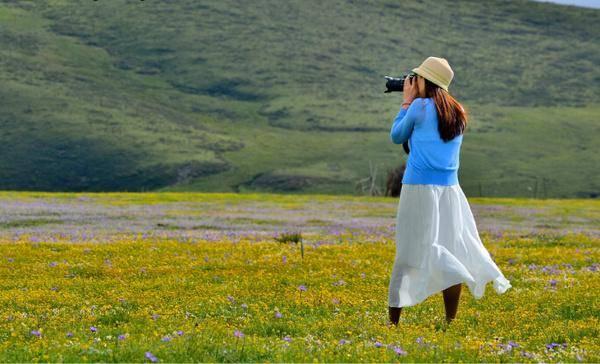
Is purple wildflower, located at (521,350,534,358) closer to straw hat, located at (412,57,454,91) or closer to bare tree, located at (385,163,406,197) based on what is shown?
straw hat, located at (412,57,454,91)

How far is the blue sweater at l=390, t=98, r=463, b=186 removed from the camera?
12281 millimetres

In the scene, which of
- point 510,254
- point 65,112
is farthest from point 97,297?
point 65,112

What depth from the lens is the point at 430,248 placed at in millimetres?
12125

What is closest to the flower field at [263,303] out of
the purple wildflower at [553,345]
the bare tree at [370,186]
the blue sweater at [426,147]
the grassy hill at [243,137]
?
the purple wildflower at [553,345]

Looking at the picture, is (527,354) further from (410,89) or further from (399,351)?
(410,89)

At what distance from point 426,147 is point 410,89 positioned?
0.92 meters

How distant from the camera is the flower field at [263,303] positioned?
33.3 ft

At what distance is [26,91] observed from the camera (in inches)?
6526

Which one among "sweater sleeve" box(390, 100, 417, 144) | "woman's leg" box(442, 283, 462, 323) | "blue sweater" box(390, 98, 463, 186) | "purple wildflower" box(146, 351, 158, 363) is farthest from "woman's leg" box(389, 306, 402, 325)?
"purple wildflower" box(146, 351, 158, 363)

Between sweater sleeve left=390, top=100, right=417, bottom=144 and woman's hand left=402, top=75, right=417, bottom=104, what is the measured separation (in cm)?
18

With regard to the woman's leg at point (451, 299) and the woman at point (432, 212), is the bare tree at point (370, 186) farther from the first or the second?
the woman at point (432, 212)

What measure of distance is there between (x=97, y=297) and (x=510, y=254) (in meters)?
13.6

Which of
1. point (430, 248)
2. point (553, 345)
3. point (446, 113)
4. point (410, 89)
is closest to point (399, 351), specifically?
point (553, 345)

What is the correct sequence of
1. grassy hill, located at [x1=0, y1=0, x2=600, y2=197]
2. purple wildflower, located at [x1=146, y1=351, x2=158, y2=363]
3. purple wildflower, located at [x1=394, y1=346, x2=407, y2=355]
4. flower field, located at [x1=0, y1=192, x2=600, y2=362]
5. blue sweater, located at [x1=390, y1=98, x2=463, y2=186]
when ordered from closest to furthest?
purple wildflower, located at [x1=146, y1=351, x2=158, y2=363]
purple wildflower, located at [x1=394, y1=346, x2=407, y2=355]
flower field, located at [x1=0, y1=192, x2=600, y2=362]
blue sweater, located at [x1=390, y1=98, x2=463, y2=186]
grassy hill, located at [x1=0, y1=0, x2=600, y2=197]
